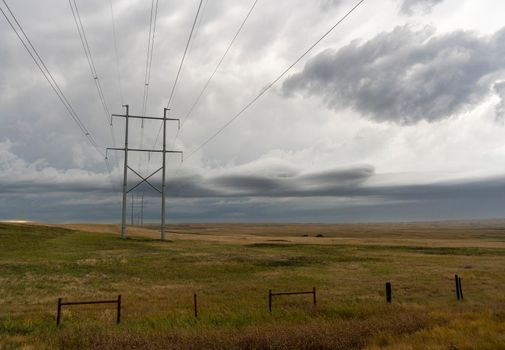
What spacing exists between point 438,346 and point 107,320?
50.3 ft

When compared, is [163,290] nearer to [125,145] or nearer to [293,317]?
[293,317]

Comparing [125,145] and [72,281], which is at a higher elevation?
[125,145]

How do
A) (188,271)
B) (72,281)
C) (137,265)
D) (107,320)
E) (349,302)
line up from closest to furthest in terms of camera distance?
1. (107,320)
2. (349,302)
3. (72,281)
4. (188,271)
5. (137,265)

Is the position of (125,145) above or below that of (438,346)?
above

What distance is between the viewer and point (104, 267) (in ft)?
153

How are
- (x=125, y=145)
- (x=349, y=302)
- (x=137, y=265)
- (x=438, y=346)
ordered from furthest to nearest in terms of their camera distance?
(x=125, y=145) → (x=137, y=265) → (x=349, y=302) → (x=438, y=346)

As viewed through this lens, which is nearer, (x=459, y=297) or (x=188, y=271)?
(x=459, y=297)

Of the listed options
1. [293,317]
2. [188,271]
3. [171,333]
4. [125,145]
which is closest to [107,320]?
[171,333]

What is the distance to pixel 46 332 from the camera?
719 inches

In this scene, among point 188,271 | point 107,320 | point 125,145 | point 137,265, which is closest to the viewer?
point 107,320

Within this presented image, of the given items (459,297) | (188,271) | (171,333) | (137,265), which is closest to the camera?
(171,333)

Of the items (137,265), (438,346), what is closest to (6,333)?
(438,346)

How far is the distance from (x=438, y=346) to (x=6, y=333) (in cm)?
1758

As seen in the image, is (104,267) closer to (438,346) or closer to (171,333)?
(171,333)
